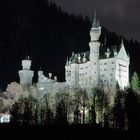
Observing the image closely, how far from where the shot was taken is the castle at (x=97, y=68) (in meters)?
148

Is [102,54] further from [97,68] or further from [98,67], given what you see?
[97,68]

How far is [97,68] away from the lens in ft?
499

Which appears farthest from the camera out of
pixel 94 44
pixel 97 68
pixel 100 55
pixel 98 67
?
pixel 100 55

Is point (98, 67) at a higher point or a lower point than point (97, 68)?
higher

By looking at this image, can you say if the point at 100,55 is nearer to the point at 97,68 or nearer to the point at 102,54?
the point at 102,54

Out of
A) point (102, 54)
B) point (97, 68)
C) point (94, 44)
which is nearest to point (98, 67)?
point (97, 68)

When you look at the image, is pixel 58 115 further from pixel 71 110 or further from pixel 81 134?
pixel 81 134

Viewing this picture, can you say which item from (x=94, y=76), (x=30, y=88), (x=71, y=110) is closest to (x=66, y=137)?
(x=71, y=110)

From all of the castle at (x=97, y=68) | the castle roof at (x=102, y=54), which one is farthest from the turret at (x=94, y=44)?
the castle roof at (x=102, y=54)

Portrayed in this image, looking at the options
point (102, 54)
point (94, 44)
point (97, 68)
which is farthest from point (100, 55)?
point (97, 68)

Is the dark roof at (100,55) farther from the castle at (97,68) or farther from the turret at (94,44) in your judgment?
the turret at (94,44)

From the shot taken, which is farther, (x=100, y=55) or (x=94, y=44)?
(x=100, y=55)

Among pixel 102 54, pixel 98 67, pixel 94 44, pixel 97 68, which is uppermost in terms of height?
pixel 94 44

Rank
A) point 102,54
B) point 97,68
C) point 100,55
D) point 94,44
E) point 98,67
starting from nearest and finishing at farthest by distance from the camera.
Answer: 1. point 97,68
2. point 98,67
3. point 94,44
4. point 102,54
5. point 100,55
